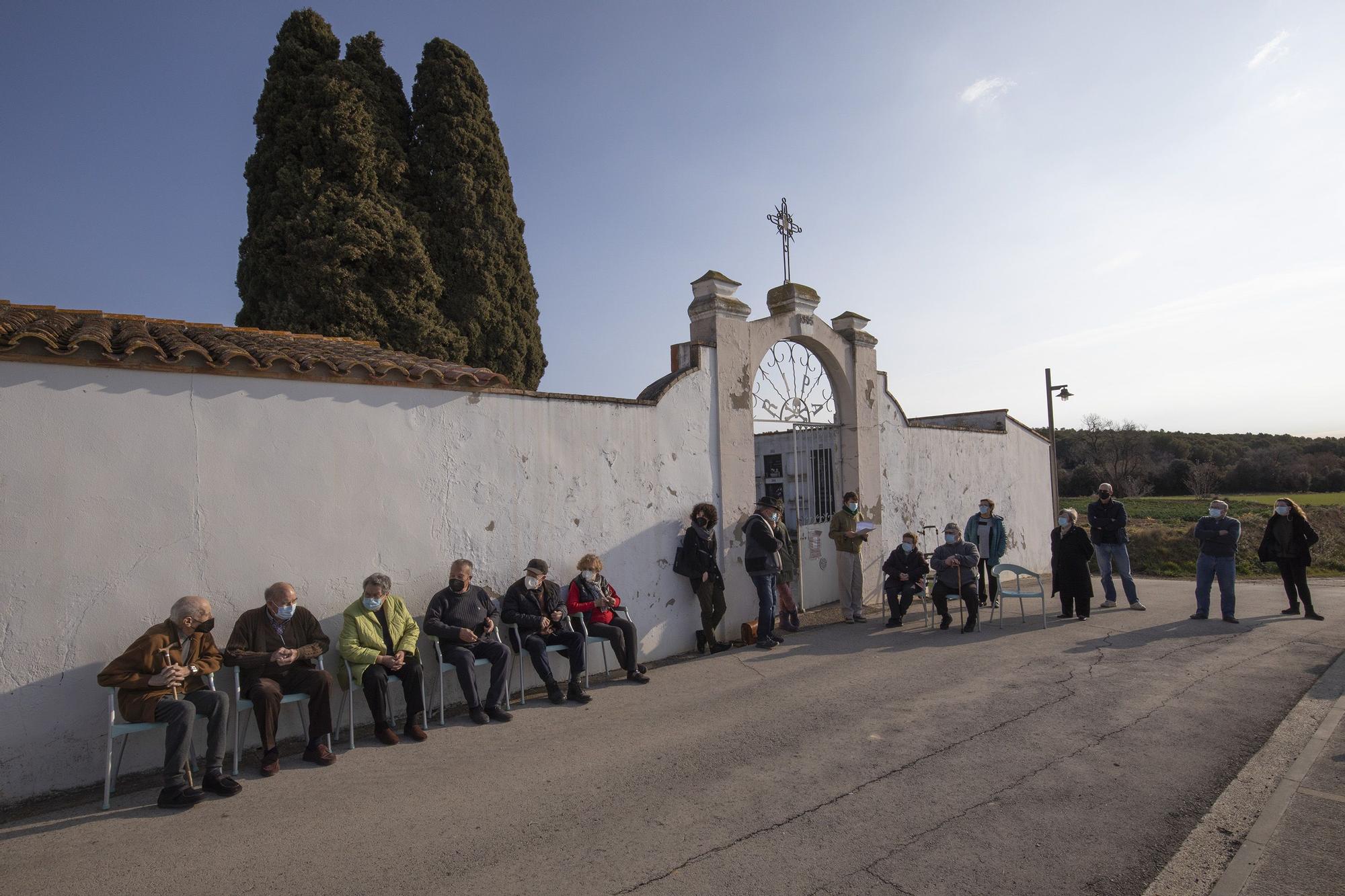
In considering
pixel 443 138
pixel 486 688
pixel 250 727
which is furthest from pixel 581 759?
pixel 443 138

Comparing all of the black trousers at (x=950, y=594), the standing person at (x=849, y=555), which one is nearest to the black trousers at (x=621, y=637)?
the standing person at (x=849, y=555)

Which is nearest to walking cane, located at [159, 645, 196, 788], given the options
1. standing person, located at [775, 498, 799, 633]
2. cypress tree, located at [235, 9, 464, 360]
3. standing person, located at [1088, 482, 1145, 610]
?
standing person, located at [775, 498, 799, 633]

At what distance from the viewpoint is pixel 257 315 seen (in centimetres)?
1302

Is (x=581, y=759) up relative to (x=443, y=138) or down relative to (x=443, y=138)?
down

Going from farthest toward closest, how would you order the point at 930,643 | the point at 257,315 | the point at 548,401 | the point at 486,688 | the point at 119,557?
the point at 257,315, the point at 930,643, the point at 548,401, the point at 486,688, the point at 119,557

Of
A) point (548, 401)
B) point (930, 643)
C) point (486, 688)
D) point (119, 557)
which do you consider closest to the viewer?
point (119, 557)

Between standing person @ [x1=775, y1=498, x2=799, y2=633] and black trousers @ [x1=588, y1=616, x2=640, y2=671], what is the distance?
2.46m

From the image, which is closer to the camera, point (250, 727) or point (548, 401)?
point (250, 727)

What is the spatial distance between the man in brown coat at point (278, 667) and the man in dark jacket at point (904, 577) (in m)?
6.83

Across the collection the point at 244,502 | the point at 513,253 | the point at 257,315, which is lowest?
the point at 244,502

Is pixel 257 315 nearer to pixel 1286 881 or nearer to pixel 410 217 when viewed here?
pixel 410 217

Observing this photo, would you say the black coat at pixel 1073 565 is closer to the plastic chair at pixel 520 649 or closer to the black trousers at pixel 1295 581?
the black trousers at pixel 1295 581

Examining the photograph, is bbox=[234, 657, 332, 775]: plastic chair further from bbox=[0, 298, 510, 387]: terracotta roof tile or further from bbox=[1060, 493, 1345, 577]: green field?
bbox=[1060, 493, 1345, 577]: green field

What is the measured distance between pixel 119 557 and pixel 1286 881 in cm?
696
